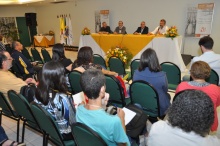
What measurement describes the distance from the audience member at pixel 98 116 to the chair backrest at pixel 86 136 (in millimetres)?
88

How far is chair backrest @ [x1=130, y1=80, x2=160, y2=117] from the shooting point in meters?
2.12

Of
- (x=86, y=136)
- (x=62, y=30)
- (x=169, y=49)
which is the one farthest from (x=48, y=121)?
(x=62, y=30)

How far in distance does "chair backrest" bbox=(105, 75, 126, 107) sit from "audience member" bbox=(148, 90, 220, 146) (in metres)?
1.37

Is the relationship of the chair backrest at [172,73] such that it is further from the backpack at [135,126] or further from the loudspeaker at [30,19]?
the loudspeaker at [30,19]

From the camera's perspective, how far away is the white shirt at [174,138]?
98 cm

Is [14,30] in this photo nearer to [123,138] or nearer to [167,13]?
[167,13]

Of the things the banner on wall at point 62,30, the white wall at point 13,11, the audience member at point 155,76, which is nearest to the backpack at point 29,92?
the audience member at point 155,76

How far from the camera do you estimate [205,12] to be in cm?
676

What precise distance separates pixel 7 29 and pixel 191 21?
10.8m

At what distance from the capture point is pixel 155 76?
2326 millimetres

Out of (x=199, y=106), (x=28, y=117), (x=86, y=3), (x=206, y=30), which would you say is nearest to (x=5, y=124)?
(x=28, y=117)

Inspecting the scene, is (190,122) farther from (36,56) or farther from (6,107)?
(36,56)

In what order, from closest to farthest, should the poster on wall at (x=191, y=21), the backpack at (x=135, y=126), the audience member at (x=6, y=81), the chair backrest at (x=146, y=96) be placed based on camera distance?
the backpack at (x=135, y=126)
the chair backrest at (x=146, y=96)
the audience member at (x=6, y=81)
the poster on wall at (x=191, y=21)

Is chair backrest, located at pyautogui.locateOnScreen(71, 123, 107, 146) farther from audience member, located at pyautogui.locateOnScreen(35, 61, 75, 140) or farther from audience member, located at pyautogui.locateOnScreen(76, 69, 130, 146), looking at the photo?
audience member, located at pyautogui.locateOnScreen(35, 61, 75, 140)
